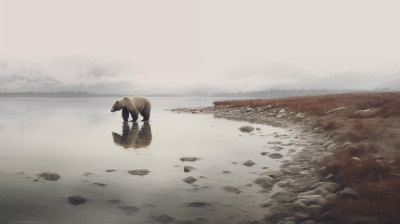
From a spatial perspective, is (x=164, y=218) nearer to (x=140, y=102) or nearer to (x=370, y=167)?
(x=370, y=167)

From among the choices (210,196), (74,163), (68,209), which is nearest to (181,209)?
(210,196)

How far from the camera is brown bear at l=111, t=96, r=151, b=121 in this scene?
27016mm

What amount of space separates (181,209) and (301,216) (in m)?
2.26

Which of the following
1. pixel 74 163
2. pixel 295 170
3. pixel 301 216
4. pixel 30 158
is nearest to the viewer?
pixel 301 216

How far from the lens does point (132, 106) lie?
27.5 m

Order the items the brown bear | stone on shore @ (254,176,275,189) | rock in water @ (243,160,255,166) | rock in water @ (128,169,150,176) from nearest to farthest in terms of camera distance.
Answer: stone on shore @ (254,176,275,189), rock in water @ (128,169,150,176), rock in water @ (243,160,255,166), the brown bear

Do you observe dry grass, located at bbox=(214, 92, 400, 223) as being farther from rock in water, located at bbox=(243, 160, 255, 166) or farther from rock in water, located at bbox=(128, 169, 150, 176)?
rock in water, located at bbox=(128, 169, 150, 176)

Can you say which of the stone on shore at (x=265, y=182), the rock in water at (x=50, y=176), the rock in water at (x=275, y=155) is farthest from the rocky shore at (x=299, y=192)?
the rock in water at (x=50, y=176)

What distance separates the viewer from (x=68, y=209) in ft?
18.9

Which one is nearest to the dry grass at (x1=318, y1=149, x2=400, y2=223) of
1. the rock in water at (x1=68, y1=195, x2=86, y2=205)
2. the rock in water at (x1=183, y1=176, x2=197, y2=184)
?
the rock in water at (x1=183, y1=176, x2=197, y2=184)

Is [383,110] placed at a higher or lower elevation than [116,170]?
higher

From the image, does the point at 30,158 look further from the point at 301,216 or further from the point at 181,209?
the point at 301,216

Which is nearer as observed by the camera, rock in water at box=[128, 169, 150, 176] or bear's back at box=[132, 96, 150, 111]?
rock in water at box=[128, 169, 150, 176]

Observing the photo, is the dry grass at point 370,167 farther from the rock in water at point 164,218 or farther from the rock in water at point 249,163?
the rock in water at point 164,218
